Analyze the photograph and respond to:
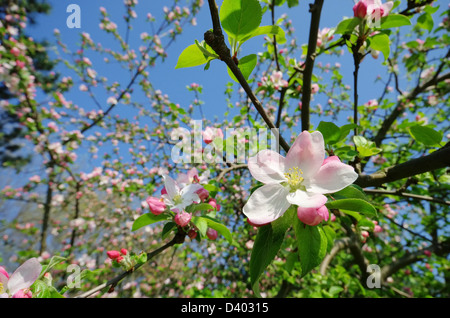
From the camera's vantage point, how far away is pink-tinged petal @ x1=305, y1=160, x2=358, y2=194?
1.74ft

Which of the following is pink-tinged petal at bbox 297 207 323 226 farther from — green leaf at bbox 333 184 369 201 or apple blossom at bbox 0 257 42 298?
apple blossom at bbox 0 257 42 298

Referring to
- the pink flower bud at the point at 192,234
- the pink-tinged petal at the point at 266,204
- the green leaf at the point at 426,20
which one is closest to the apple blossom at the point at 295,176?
the pink-tinged petal at the point at 266,204

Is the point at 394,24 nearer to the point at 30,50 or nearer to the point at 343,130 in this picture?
the point at 343,130

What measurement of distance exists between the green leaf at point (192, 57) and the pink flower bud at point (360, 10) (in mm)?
578

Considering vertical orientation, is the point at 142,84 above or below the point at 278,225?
above

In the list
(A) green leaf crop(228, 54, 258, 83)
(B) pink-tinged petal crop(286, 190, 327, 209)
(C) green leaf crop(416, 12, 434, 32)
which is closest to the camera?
(B) pink-tinged petal crop(286, 190, 327, 209)

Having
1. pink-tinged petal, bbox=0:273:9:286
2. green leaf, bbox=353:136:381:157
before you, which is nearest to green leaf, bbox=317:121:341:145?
green leaf, bbox=353:136:381:157

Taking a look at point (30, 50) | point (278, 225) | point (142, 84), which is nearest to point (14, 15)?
point (30, 50)

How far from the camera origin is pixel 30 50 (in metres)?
3.56

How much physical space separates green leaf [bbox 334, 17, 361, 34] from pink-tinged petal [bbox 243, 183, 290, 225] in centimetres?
64

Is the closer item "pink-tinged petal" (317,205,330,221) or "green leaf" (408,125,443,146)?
"pink-tinged petal" (317,205,330,221)

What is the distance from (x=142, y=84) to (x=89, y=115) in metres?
1.22

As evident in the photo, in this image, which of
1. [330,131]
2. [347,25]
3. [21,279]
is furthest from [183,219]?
[347,25]

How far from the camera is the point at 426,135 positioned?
86 centimetres
